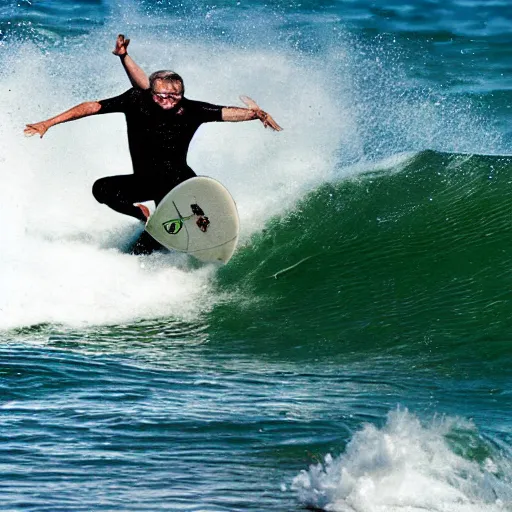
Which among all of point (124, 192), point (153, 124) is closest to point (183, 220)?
point (124, 192)

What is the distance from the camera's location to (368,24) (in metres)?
23.4

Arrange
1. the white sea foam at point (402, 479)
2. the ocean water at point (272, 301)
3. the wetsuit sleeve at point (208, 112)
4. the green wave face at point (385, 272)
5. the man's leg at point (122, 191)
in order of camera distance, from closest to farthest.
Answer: the white sea foam at point (402, 479)
the ocean water at point (272, 301)
the green wave face at point (385, 272)
the wetsuit sleeve at point (208, 112)
the man's leg at point (122, 191)

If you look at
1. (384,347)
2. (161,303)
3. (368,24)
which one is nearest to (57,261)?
(161,303)

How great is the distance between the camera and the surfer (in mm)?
8742

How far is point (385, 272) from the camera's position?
9602 millimetres

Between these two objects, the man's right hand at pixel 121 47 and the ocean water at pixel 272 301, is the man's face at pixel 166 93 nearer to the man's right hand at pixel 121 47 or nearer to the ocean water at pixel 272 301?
the man's right hand at pixel 121 47

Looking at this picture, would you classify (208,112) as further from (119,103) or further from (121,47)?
(121,47)

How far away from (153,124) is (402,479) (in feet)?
15.8

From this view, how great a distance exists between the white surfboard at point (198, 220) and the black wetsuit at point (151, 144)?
0.17 meters

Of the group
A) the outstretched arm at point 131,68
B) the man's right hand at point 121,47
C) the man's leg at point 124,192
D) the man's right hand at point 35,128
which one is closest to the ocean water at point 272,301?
the man's leg at point 124,192

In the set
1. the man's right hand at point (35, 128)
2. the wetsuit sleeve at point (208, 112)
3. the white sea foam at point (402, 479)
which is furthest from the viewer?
the wetsuit sleeve at point (208, 112)

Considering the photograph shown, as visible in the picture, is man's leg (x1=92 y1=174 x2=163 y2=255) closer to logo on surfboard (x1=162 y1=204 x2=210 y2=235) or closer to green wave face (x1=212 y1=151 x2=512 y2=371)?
logo on surfboard (x1=162 y1=204 x2=210 y2=235)

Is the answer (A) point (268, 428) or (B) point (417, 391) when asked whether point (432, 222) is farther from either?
(A) point (268, 428)

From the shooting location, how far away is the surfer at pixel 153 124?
874 centimetres
